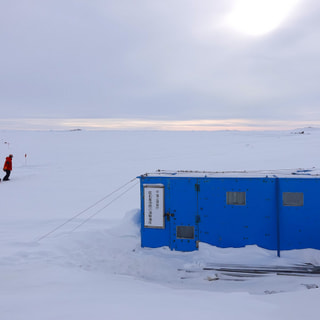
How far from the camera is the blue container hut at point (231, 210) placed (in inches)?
332

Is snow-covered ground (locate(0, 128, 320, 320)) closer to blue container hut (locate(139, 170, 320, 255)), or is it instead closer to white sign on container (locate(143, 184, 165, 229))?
blue container hut (locate(139, 170, 320, 255))

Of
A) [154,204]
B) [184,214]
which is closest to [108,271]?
[154,204]

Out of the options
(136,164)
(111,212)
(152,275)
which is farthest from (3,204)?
(136,164)

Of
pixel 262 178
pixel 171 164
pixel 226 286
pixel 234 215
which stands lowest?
pixel 226 286

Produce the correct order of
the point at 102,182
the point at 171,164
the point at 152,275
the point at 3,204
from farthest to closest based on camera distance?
the point at 171,164, the point at 102,182, the point at 3,204, the point at 152,275

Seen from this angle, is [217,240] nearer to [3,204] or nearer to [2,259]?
[2,259]

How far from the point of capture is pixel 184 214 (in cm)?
896

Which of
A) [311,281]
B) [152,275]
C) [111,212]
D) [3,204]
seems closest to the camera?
[311,281]

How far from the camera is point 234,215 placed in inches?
344

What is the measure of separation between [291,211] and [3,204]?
11.1 meters

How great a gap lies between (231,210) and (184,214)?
3.90 ft

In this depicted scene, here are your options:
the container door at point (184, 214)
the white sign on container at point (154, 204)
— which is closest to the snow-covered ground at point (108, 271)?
the container door at point (184, 214)

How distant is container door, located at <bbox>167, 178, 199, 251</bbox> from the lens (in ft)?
29.2

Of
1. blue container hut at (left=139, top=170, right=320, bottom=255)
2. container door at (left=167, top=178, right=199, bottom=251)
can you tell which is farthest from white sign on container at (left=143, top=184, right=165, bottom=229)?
container door at (left=167, top=178, right=199, bottom=251)
